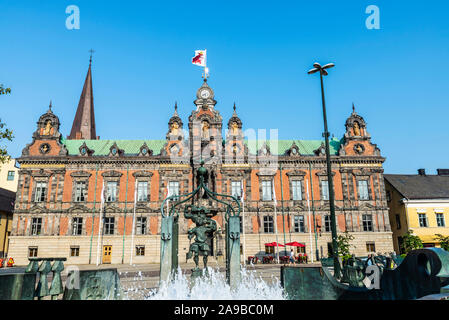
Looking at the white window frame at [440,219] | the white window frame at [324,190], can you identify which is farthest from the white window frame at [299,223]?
the white window frame at [440,219]

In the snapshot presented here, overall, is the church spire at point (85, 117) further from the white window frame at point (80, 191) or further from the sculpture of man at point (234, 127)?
the sculpture of man at point (234, 127)

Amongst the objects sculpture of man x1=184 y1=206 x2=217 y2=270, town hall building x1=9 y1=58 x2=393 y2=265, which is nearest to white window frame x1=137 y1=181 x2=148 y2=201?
town hall building x1=9 y1=58 x2=393 y2=265

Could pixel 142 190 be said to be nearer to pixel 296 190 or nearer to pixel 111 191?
pixel 111 191

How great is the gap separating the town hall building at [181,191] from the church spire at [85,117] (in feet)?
37.6

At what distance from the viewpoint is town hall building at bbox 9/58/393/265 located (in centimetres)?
3700

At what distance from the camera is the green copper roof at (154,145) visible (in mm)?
42062

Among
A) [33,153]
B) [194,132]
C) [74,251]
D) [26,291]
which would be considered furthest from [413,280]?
[33,153]

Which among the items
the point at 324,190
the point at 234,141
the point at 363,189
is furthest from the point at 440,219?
the point at 234,141

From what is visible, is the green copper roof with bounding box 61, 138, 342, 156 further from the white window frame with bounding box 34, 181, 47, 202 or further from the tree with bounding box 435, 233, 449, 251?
the tree with bounding box 435, 233, 449, 251

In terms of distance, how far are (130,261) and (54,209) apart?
11276mm

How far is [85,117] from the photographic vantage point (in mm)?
54438

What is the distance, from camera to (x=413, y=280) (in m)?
5.30

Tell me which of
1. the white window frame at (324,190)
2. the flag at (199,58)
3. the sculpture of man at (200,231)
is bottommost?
the sculpture of man at (200,231)

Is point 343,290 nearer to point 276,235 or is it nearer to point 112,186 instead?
point 276,235
